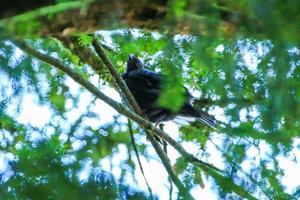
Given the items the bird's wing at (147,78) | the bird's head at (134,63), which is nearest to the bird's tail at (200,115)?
the bird's wing at (147,78)

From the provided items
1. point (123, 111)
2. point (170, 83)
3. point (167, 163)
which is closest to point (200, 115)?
point (167, 163)

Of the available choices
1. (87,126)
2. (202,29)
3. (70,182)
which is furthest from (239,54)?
(87,126)

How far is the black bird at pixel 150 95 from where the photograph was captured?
256 cm

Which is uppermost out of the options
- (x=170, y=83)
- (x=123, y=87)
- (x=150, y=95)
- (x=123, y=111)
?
(x=150, y=95)

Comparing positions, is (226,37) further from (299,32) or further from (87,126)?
(87,126)

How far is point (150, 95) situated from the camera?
8.93ft

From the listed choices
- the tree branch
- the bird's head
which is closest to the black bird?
Answer: the bird's head

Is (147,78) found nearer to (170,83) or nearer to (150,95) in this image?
(150,95)

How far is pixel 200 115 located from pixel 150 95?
26 centimetres

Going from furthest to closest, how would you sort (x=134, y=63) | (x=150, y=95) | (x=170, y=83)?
(x=134, y=63)
(x=150, y=95)
(x=170, y=83)

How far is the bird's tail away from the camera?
2551 mm

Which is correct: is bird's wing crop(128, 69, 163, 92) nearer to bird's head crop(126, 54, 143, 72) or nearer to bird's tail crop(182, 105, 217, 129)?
bird's head crop(126, 54, 143, 72)

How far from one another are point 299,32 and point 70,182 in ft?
2.00

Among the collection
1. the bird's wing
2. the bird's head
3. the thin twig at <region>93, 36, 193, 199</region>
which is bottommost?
the thin twig at <region>93, 36, 193, 199</region>
